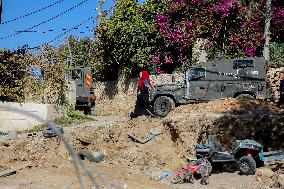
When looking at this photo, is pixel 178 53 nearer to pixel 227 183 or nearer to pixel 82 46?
pixel 227 183

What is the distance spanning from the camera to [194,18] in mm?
20641

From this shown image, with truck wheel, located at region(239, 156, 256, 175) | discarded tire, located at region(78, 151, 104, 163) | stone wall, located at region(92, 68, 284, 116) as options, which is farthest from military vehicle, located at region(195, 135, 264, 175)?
stone wall, located at region(92, 68, 284, 116)

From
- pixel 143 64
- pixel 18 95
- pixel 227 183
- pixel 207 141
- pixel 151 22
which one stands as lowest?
pixel 227 183

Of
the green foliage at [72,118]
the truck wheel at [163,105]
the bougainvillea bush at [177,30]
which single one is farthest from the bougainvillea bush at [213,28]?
the truck wheel at [163,105]

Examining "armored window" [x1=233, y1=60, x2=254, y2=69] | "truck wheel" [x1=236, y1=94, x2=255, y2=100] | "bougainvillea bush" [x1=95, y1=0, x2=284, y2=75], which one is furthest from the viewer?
"bougainvillea bush" [x1=95, y1=0, x2=284, y2=75]

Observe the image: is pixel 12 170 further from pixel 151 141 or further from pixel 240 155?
pixel 240 155

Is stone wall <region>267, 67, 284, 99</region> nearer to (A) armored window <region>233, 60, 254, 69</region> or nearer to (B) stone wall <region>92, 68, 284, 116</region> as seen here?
(A) armored window <region>233, 60, 254, 69</region>

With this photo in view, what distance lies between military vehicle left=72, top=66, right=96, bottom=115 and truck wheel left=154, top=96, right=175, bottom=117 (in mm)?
5077

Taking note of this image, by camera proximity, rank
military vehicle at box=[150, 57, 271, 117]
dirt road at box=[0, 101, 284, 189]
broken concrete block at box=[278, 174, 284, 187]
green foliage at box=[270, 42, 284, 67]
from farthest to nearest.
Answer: green foliage at box=[270, 42, 284, 67] < military vehicle at box=[150, 57, 271, 117] < dirt road at box=[0, 101, 284, 189] < broken concrete block at box=[278, 174, 284, 187]

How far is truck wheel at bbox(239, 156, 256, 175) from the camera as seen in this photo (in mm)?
12123

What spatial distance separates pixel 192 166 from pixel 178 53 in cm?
961

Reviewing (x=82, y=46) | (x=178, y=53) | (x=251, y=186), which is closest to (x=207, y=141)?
(x=251, y=186)

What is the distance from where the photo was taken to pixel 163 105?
16.2m

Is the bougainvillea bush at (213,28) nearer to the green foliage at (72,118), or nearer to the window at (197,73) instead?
the window at (197,73)
